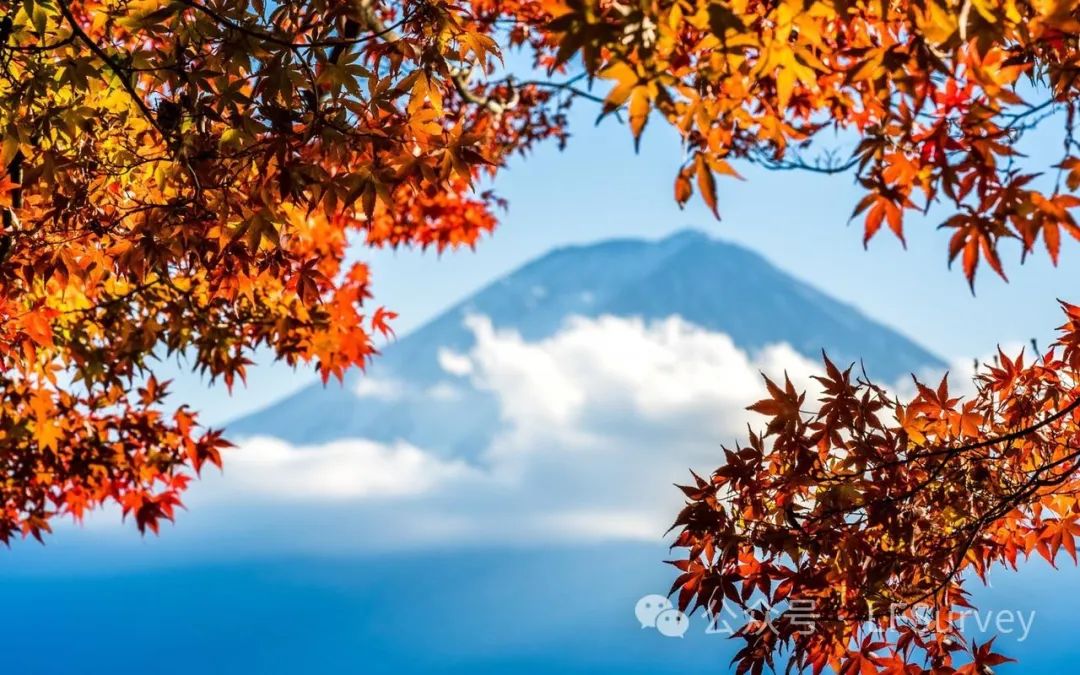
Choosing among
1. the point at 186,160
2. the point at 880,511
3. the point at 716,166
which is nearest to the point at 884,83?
the point at 716,166

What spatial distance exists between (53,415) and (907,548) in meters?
5.22

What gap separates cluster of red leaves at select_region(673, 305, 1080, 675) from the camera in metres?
3.32

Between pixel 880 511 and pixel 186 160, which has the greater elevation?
pixel 186 160

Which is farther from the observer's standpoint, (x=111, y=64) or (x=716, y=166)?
(x=111, y=64)

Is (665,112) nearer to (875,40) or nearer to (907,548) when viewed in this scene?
(875,40)

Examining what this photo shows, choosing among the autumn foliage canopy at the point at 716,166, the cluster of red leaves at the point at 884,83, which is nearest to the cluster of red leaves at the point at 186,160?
the autumn foliage canopy at the point at 716,166

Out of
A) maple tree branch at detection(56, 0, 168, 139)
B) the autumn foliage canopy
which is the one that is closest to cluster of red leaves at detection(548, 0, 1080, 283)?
the autumn foliage canopy

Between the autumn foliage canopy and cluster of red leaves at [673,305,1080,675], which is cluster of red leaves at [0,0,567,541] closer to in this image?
the autumn foliage canopy

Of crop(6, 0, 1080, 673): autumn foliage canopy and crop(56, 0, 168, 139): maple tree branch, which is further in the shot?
crop(56, 0, 168, 139): maple tree branch

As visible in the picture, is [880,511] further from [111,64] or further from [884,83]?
[111,64]

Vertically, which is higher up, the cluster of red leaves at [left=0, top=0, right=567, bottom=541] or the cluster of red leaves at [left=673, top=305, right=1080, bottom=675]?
the cluster of red leaves at [left=0, top=0, right=567, bottom=541]

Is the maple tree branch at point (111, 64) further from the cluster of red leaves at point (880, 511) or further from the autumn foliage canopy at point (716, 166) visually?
the cluster of red leaves at point (880, 511)

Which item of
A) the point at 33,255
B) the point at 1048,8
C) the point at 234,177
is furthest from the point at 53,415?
the point at 1048,8

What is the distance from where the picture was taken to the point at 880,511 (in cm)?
330
